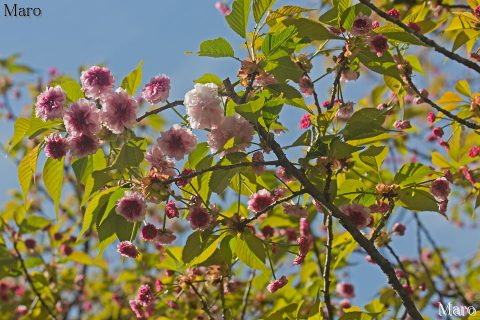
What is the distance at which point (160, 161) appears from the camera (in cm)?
197

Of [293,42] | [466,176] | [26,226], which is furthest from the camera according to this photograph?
[26,226]

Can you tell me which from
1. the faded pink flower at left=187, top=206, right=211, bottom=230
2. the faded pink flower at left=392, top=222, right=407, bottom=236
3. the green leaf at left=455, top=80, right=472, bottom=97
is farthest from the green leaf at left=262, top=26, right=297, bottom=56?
the faded pink flower at left=392, top=222, right=407, bottom=236

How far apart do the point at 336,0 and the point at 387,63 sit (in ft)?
0.91

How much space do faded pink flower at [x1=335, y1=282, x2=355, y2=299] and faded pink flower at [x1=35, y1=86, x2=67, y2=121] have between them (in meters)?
2.75

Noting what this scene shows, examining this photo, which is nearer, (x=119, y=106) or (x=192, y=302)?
(x=119, y=106)

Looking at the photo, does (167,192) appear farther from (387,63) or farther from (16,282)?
(16,282)

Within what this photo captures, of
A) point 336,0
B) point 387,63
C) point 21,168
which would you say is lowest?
point 21,168

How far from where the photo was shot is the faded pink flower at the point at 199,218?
1945 mm

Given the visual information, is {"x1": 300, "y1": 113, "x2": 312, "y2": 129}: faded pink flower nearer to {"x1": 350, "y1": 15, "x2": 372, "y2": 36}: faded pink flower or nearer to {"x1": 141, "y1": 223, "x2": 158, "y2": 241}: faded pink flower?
{"x1": 350, "y1": 15, "x2": 372, "y2": 36}: faded pink flower

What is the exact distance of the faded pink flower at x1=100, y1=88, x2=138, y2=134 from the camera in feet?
6.09

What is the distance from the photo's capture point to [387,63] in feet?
6.56

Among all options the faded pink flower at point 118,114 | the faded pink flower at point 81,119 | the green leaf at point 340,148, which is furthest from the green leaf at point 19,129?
the green leaf at point 340,148

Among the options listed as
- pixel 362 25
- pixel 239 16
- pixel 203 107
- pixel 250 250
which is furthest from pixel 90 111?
pixel 362 25

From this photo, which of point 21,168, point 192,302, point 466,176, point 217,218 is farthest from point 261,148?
point 192,302
